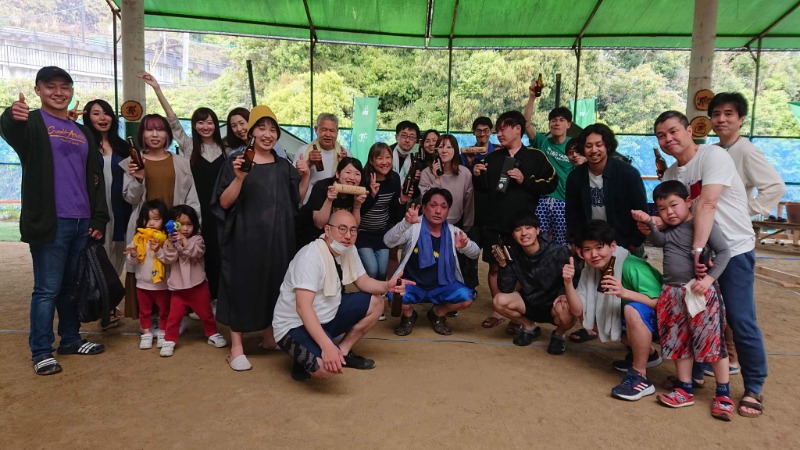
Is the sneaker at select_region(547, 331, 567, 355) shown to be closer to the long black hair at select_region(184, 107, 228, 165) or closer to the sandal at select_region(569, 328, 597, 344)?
the sandal at select_region(569, 328, 597, 344)

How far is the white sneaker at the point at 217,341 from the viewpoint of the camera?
147 inches

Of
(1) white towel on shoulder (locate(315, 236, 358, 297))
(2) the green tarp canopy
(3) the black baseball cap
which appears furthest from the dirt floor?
(2) the green tarp canopy

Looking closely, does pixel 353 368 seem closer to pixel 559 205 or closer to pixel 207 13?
pixel 559 205

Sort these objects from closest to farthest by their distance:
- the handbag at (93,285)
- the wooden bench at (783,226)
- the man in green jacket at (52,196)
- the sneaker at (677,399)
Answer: the sneaker at (677,399) < the man in green jacket at (52,196) < the handbag at (93,285) < the wooden bench at (783,226)

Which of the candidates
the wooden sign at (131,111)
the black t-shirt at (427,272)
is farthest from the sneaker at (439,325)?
the wooden sign at (131,111)

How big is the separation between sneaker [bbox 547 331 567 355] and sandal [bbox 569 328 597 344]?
0.27 meters

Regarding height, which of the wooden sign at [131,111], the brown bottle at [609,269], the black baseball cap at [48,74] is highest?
the wooden sign at [131,111]

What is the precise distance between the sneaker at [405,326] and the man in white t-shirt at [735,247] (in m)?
2.17

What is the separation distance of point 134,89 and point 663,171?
692 cm

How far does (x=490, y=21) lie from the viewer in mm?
9422

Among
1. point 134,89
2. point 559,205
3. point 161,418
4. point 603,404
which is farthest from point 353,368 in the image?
point 134,89

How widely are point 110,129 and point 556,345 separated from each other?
385 cm

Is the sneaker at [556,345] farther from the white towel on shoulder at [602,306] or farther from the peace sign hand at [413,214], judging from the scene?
the peace sign hand at [413,214]

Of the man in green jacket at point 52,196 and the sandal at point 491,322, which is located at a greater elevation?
the man in green jacket at point 52,196
